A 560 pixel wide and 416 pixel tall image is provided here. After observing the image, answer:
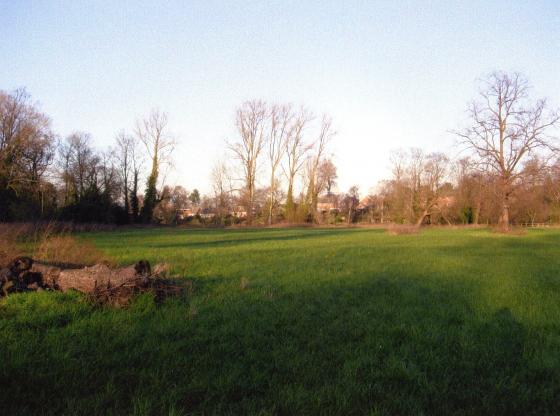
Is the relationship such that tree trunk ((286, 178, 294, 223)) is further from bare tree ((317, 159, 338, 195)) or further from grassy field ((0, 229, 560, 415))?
grassy field ((0, 229, 560, 415))

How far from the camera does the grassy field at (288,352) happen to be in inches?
139

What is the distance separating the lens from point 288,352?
4773 mm

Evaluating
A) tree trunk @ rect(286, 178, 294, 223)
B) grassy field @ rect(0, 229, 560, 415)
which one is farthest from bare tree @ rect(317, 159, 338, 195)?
grassy field @ rect(0, 229, 560, 415)

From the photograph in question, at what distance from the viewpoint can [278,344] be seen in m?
5.09

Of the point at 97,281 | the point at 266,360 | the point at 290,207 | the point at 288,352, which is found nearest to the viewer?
the point at 266,360

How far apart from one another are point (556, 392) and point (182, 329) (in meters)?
4.39

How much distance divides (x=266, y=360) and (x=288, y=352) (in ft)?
1.18

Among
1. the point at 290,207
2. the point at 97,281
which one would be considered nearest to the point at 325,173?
the point at 290,207

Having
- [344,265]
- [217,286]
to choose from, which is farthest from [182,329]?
[344,265]

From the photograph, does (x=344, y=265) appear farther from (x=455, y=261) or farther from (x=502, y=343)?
(x=502, y=343)

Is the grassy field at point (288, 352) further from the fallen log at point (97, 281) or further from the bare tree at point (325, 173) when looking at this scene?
the bare tree at point (325, 173)

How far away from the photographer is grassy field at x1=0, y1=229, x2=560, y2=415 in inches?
139

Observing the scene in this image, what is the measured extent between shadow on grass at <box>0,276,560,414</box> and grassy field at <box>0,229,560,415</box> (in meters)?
0.02

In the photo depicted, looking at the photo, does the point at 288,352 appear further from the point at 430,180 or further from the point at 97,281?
the point at 430,180
